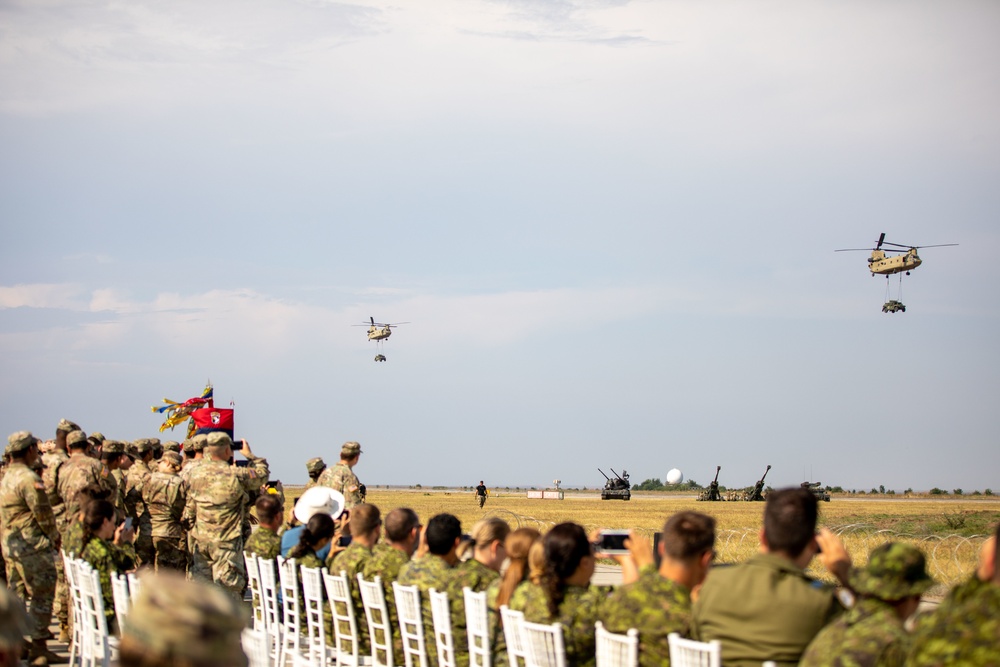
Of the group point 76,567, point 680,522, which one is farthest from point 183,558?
point 680,522

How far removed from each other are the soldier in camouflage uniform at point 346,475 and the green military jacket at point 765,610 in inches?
291

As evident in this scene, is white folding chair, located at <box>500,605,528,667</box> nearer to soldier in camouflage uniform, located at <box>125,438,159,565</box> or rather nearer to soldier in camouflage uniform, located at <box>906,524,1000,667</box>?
soldier in camouflage uniform, located at <box>906,524,1000,667</box>

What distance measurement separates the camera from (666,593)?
5.04 metres

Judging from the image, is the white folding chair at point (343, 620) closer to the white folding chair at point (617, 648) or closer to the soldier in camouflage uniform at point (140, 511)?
the white folding chair at point (617, 648)

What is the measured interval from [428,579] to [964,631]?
4.08 meters

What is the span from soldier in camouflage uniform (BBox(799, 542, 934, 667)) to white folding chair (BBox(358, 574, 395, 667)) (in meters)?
3.65

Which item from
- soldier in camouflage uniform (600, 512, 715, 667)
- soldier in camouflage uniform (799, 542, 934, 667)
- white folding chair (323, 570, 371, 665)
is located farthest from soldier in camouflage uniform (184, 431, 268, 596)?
soldier in camouflage uniform (799, 542, 934, 667)

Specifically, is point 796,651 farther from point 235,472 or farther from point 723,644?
point 235,472

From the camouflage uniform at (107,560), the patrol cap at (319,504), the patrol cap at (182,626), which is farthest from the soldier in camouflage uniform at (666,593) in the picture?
the patrol cap at (319,504)

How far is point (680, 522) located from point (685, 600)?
35 cm

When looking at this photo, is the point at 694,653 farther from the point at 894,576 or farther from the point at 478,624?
the point at 478,624

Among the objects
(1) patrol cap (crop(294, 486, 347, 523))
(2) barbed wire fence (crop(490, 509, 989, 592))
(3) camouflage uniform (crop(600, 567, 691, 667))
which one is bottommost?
(2) barbed wire fence (crop(490, 509, 989, 592))

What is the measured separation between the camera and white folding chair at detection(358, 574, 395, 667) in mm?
7160

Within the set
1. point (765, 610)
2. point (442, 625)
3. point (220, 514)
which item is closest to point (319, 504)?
point (220, 514)
